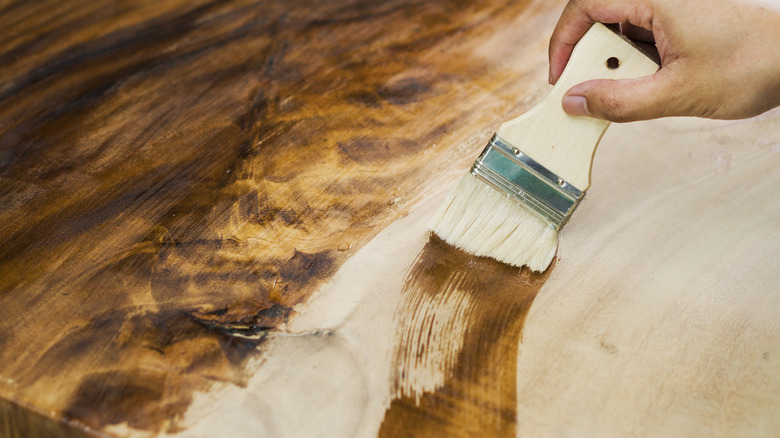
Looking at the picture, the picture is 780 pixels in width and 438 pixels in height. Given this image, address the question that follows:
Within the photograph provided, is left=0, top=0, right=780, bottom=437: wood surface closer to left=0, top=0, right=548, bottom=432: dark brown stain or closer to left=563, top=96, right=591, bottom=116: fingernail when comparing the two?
left=0, top=0, right=548, bottom=432: dark brown stain

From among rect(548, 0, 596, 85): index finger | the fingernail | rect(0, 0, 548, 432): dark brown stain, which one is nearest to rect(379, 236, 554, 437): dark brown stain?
rect(0, 0, 548, 432): dark brown stain

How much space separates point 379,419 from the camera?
865 mm

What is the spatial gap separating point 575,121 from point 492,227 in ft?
0.76

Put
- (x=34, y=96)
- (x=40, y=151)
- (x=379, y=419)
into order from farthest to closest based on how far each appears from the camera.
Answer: (x=34, y=96) → (x=40, y=151) → (x=379, y=419)

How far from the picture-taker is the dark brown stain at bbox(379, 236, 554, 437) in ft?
2.85

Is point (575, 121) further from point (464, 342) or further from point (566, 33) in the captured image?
point (464, 342)

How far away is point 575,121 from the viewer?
1.04m

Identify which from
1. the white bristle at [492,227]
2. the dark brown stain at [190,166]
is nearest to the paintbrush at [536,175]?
the white bristle at [492,227]

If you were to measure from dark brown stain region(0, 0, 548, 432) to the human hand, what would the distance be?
1.13 feet

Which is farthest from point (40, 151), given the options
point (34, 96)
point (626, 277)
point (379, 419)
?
point (626, 277)

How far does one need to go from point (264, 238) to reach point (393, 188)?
26 cm

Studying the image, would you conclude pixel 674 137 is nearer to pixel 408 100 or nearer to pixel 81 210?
pixel 408 100

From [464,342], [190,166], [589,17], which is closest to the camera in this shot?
[464,342]

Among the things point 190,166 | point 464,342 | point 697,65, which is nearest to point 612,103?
point 697,65
